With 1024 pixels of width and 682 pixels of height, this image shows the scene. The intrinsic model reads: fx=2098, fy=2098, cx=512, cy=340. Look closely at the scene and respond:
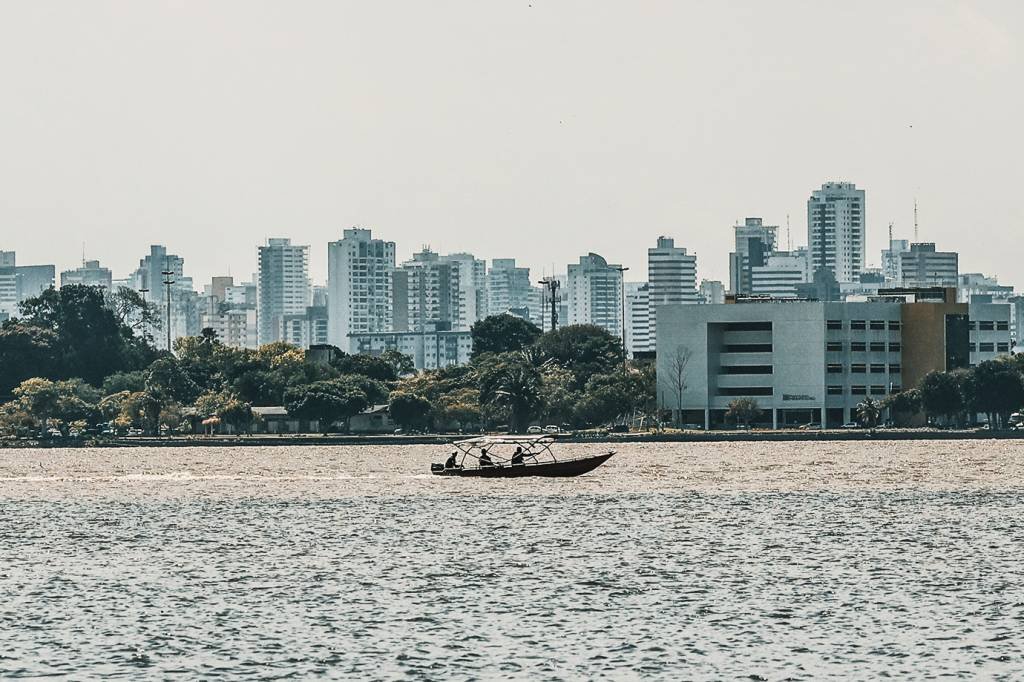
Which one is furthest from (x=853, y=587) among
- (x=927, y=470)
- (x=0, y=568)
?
(x=927, y=470)

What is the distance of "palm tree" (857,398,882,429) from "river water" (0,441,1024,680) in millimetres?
81762

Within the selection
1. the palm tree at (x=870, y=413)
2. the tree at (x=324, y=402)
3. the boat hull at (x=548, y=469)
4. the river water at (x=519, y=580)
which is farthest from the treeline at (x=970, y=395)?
the boat hull at (x=548, y=469)

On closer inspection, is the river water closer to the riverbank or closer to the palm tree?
the riverbank

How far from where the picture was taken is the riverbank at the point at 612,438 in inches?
7170

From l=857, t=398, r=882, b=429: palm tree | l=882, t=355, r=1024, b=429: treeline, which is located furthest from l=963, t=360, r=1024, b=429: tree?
l=857, t=398, r=882, b=429: palm tree

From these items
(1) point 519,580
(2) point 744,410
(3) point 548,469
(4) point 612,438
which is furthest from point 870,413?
(1) point 519,580

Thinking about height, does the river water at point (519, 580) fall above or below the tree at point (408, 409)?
below

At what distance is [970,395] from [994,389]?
231 centimetres

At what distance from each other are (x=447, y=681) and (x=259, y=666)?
4.53 metres

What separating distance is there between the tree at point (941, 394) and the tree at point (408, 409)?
4549 centimetres

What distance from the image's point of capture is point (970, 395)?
18788 cm

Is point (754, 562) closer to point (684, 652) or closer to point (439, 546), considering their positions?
point (439, 546)

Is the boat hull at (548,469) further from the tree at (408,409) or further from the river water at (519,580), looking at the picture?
the tree at (408,409)

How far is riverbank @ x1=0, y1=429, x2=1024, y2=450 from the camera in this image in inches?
7170
